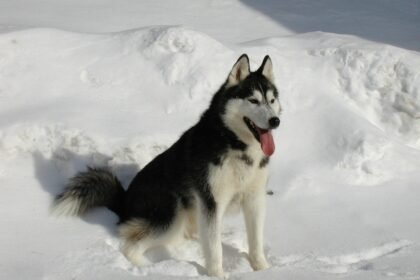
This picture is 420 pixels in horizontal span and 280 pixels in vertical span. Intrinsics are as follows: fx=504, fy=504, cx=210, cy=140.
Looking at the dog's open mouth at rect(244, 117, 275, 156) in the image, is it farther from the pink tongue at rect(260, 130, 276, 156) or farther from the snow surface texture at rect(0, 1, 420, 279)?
the snow surface texture at rect(0, 1, 420, 279)

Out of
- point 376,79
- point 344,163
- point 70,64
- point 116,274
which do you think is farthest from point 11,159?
point 376,79

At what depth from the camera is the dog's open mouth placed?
3.54 metres

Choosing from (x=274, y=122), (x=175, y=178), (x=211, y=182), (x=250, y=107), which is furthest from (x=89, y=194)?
(x=274, y=122)

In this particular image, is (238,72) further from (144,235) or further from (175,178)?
(144,235)

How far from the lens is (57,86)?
5.41 m

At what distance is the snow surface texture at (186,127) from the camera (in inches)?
145

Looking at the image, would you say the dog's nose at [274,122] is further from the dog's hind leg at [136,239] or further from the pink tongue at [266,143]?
the dog's hind leg at [136,239]

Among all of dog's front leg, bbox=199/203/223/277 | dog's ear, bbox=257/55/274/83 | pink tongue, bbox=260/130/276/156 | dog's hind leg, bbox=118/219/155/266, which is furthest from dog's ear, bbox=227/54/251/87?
dog's hind leg, bbox=118/219/155/266

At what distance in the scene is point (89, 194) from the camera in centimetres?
410

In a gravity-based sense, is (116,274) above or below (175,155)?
below

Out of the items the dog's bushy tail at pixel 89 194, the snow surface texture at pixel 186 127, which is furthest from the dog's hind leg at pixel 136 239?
the dog's bushy tail at pixel 89 194

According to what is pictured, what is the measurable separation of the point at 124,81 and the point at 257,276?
2.92m

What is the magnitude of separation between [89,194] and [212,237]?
113cm

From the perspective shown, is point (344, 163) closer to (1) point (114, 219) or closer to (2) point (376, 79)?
(2) point (376, 79)
